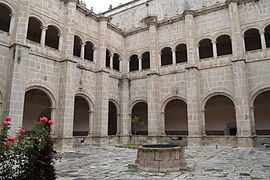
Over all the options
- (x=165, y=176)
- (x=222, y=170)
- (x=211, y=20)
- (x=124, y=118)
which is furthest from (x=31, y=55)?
(x=211, y=20)

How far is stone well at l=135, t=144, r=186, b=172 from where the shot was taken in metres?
6.33

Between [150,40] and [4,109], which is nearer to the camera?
[4,109]

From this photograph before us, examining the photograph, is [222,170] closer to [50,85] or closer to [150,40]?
[50,85]

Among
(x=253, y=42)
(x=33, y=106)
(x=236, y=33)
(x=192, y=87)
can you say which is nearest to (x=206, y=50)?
(x=253, y=42)

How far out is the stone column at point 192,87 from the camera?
47.1 ft

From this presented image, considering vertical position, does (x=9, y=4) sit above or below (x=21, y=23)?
above

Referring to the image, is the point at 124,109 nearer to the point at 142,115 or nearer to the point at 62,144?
the point at 142,115

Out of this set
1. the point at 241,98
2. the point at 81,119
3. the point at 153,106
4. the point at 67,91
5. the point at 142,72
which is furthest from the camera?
the point at 81,119

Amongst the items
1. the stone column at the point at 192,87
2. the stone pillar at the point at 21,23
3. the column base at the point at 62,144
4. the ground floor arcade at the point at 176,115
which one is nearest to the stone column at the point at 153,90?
the ground floor arcade at the point at 176,115

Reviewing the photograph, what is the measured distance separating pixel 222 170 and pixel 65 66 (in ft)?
34.7

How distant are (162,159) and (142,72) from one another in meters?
11.9

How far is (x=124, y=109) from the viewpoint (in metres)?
17.4

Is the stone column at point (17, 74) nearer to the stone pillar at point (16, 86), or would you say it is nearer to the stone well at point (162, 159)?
the stone pillar at point (16, 86)

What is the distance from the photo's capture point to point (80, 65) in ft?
47.9
